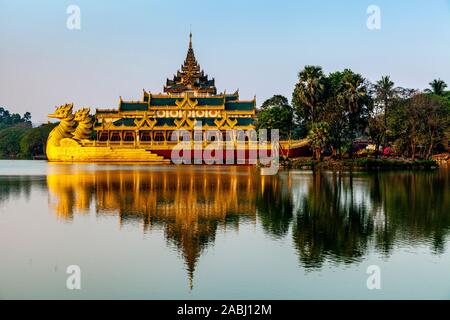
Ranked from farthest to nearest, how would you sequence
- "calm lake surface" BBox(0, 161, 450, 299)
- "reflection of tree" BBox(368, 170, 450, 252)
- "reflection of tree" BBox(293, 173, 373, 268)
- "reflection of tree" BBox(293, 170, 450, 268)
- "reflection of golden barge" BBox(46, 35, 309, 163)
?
1. "reflection of golden barge" BBox(46, 35, 309, 163)
2. "reflection of tree" BBox(368, 170, 450, 252)
3. "reflection of tree" BBox(293, 170, 450, 268)
4. "reflection of tree" BBox(293, 173, 373, 268)
5. "calm lake surface" BBox(0, 161, 450, 299)

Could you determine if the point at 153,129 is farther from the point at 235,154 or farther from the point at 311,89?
the point at 311,89

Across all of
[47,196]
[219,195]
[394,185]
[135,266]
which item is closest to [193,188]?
[219,195]

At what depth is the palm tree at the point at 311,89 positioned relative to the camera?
69.0m

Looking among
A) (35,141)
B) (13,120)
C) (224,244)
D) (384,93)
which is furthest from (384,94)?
(13,120)

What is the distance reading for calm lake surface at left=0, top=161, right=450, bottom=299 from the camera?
13.7 meters

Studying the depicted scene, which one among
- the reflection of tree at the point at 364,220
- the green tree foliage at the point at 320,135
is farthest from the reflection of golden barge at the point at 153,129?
the reflection of tree at the point at 364,220

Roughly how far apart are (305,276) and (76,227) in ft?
34.3

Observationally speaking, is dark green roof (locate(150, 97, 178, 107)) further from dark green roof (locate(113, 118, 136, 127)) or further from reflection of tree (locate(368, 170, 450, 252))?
reflection of tree (locate(368, 170, 450, 252))

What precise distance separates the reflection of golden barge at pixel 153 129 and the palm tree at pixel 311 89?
5225mm

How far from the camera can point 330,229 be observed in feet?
68.1

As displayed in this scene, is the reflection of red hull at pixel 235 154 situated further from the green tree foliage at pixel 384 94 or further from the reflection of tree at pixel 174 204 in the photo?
the reflection of tree at pixel 174 204

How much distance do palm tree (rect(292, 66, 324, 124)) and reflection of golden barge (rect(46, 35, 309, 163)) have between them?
5.23 meters

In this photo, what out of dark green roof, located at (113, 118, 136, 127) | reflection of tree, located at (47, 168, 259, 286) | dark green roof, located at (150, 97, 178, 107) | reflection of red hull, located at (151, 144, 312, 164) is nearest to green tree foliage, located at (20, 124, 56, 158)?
dark green roof, located at (150, 97, 178, 107)

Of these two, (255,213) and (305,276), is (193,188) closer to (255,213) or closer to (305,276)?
(255,213)
